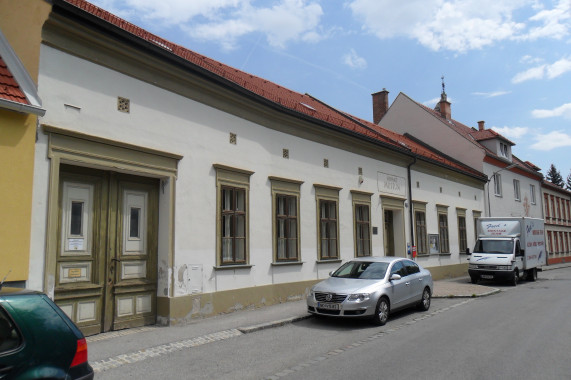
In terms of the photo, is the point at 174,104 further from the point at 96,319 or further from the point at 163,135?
the point at 96,319

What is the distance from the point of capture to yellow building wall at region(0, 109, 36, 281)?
6.96m

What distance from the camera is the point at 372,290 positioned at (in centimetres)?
991

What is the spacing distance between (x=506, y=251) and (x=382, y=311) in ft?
40.3

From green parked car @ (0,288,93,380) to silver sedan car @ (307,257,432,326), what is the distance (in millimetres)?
6561

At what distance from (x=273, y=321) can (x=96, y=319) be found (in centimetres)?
356

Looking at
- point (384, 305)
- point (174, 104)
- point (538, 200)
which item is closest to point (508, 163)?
point (538, 200)

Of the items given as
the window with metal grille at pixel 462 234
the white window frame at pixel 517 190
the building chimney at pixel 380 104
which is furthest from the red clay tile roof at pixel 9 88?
the white window frame at pixel 517 190

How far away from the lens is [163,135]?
982 cm

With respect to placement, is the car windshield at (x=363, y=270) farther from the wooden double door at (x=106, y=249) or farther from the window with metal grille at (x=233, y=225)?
the wooden double door at (x=106, y=249)

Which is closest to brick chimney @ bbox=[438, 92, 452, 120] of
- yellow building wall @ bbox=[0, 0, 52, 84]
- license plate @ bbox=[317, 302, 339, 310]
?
license plate @ bbox=[317, 302, 339, 310]

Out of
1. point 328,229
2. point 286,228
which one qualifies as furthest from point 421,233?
point 286,228

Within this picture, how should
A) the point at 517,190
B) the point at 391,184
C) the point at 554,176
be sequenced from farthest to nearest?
the point at 554,176
the point at 517,190
the point at 391,184

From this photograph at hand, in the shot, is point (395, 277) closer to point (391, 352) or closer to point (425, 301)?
point (425, 301)

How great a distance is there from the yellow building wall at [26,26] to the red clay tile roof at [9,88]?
1.22 ft
